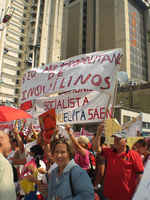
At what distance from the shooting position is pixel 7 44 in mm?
40906

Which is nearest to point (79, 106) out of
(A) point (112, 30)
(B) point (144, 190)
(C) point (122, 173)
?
(C) point (122, 173)

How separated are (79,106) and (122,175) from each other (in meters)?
2.27

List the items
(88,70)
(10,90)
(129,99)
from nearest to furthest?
(88,70) < (10,90) < (129,99)

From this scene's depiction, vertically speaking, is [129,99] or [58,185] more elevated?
[129,99]

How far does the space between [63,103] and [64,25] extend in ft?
260

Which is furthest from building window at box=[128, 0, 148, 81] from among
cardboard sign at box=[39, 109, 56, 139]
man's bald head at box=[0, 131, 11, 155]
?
man's bald head at box=[0, 131, 11, 155]

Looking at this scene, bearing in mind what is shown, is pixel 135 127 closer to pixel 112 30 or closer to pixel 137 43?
pixel 112 30

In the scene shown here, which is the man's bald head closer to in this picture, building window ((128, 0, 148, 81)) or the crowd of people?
the crowd of people

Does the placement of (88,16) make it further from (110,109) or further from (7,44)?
(110,109)

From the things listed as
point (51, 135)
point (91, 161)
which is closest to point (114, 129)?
point (91, 161)

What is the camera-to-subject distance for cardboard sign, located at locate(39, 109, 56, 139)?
3.95 m

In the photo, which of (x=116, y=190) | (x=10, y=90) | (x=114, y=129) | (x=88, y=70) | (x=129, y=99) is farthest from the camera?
(x=129, y=99)

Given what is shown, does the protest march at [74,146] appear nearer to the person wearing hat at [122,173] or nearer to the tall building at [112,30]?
the person wearing hat at [122,173]

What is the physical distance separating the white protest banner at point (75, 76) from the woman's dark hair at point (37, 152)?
1738 millimetres
